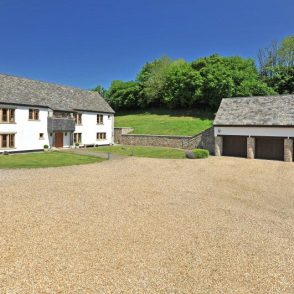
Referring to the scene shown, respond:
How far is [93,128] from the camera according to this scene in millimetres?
38688

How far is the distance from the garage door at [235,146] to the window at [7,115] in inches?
963

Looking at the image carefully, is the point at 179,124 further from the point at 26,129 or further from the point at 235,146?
the point at 26,129

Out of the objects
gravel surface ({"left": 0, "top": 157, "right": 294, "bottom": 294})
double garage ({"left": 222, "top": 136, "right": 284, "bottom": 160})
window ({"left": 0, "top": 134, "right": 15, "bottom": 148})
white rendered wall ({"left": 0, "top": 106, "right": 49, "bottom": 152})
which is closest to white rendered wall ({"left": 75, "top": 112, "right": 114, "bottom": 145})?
white rendered wall ({"left": 0, "top": 106, "right": 49, "bottom": 152})

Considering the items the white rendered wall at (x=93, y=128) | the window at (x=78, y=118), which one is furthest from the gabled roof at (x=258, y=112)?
the window at (x=78, y=118)

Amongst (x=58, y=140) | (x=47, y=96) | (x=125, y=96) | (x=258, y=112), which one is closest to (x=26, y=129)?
(x=58, y=140)

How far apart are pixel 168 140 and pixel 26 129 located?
1856cm

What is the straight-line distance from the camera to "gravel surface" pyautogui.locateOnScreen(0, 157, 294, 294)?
582cm

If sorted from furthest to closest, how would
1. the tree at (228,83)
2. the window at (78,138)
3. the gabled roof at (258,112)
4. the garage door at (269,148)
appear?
the tree at (228,83) → the window at (78,138) → the garage door at (269,148) → the gabled roof at (258,112)

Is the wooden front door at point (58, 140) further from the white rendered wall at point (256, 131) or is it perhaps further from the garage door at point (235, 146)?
the garage door at point (235, 146)

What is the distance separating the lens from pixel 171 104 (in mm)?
61781

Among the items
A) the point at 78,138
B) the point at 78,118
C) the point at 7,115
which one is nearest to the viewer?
the point at 7,115

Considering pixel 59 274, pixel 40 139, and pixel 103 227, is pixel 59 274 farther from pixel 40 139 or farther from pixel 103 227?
pixel 40 139

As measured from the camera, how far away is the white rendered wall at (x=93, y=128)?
37219 mm

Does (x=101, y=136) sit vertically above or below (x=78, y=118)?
below
